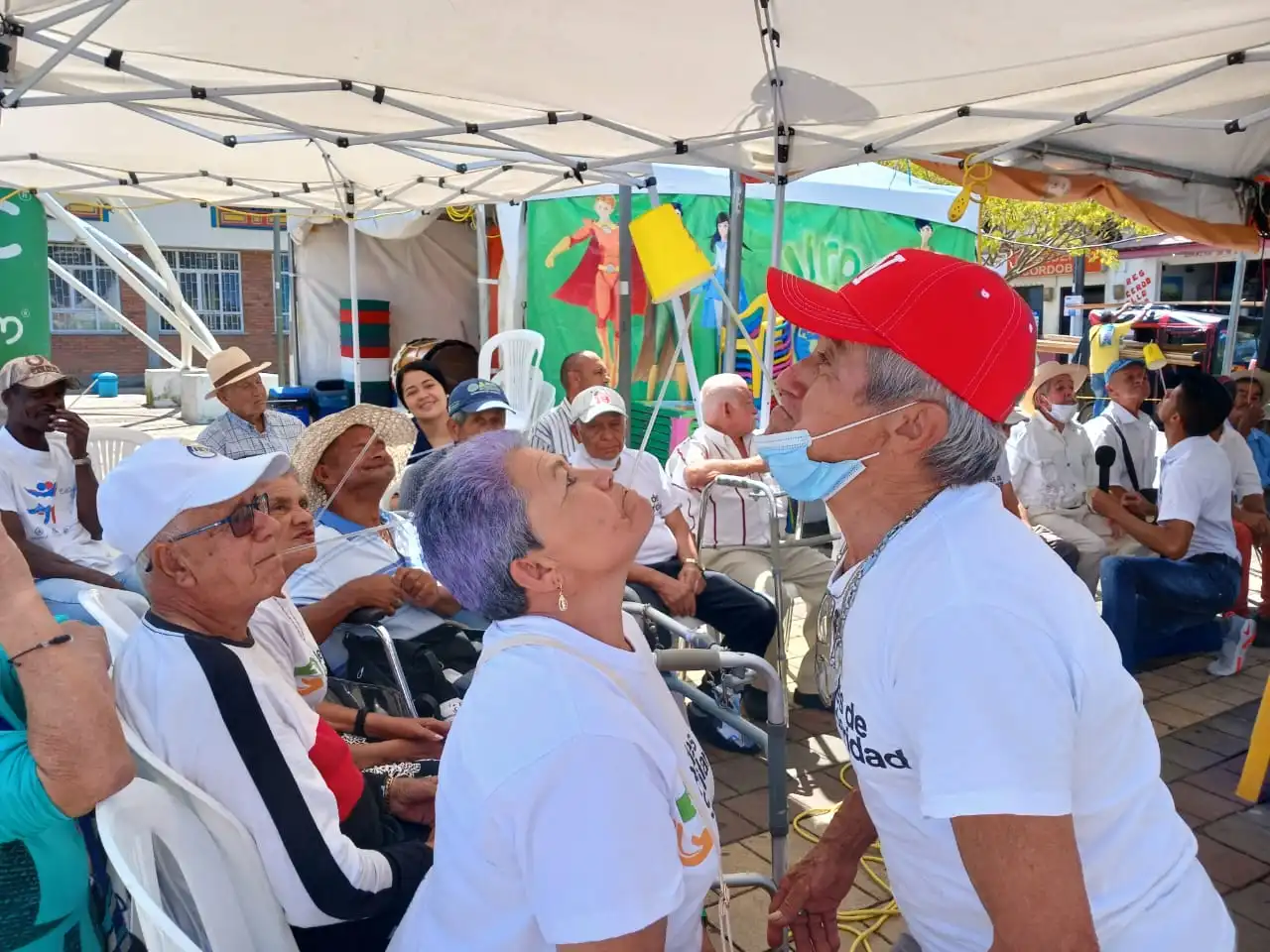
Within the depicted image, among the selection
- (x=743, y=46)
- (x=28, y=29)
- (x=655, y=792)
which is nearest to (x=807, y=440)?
(x=655, y=792)

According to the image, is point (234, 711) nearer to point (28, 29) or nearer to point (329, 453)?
point (329, 453)

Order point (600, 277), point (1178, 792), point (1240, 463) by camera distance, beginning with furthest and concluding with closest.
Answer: point (600, 277) < point (1240, 463) < point (1178, 792)

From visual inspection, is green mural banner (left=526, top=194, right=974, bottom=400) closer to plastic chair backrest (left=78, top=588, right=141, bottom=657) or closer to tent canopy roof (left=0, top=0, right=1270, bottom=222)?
tent canopy roof (left=0, top=0, right=1270, bottom=222)

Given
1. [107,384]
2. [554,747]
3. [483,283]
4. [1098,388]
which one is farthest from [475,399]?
[107,384]

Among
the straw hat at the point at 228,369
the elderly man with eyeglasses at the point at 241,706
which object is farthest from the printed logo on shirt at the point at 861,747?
the straw hat at the point at 228,369

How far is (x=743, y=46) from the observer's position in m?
3.80

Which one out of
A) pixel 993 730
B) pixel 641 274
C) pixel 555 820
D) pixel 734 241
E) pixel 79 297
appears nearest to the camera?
pixel 993 730

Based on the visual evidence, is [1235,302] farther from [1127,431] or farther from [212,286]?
[212,286]

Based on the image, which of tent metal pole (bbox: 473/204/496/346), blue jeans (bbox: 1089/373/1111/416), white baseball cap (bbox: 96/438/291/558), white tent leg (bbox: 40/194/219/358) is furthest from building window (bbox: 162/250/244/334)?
white baseball cap (bbox: 96/438/291/558)

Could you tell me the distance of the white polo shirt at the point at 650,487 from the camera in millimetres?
4332

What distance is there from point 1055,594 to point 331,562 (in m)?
2.61

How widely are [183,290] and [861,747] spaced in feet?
85.1

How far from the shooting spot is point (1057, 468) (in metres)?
5.74

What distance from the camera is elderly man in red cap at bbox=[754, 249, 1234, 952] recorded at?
3.36ft
